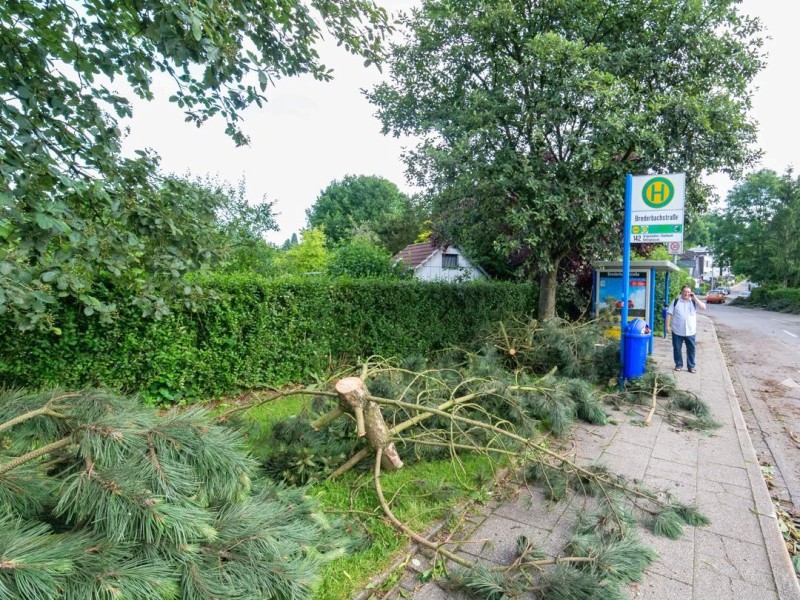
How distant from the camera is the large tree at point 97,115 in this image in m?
2.51

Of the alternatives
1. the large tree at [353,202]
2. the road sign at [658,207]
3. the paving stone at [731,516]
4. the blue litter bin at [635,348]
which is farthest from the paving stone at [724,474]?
the large tree at [353,202]

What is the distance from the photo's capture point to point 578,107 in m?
7.50

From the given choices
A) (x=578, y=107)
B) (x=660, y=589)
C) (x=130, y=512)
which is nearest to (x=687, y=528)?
(x=660, y=589)

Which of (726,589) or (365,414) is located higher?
(365,414)

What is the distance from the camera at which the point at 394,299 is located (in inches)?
306

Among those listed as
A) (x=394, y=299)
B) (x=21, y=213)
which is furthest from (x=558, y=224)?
(x=21, y=213)

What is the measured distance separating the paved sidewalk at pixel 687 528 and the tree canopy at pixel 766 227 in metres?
31.3

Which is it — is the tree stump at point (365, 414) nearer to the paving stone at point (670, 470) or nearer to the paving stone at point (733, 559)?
the paving stone at point (733, 559)

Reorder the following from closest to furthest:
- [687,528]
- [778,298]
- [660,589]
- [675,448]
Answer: [660,589]
[687,528]
[675,448]
[778,298]

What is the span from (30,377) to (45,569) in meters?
3.91

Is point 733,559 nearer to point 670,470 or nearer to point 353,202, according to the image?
point 670,470

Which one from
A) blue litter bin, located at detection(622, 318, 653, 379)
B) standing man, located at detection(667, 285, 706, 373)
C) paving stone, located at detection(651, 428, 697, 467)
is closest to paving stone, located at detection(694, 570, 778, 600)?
paving stone, located at detection(651, 428, 697, 467)

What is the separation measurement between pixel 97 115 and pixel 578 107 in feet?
23.9

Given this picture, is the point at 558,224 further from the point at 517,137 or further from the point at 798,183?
the point at 798,183
